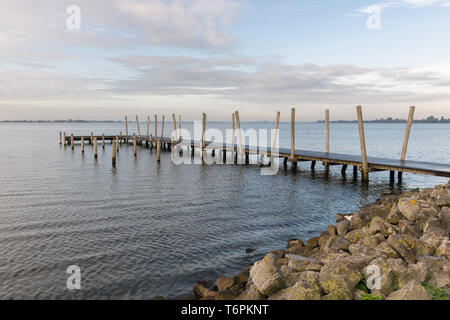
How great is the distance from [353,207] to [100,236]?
38.4 feet

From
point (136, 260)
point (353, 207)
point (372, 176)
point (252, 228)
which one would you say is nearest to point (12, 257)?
point (136, 260)

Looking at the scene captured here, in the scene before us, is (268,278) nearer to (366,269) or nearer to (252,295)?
(252,295)

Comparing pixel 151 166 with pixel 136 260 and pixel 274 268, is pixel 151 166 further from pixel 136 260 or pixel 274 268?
pixel 274 268

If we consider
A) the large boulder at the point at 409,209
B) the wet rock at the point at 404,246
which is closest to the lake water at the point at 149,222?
the large boulder at the point at 409,209

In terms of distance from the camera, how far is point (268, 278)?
6164 mm

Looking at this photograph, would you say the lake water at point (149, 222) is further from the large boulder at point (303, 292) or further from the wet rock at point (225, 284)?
the large boulder at point (303, 292)

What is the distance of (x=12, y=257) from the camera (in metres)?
9.76

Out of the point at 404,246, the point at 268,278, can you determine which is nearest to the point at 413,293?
the point at 404,246

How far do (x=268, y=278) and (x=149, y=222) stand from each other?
26.8 ft

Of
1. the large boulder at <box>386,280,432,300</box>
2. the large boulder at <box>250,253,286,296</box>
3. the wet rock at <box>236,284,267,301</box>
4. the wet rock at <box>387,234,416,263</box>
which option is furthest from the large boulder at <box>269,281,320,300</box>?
the wet rock at <box>387,234,416,263</box>

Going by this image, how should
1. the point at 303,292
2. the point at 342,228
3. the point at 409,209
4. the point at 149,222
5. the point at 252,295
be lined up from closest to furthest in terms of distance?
the point at 303,292 < the point at 252,295 < the point at 409,209 < the point at 342,228 < the point at 149,222

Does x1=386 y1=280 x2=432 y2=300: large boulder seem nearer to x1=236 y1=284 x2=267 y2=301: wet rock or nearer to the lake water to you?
x1=236 y1=284 x2=267 y2=301: wet rock

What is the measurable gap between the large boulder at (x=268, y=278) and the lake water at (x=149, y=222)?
99.9 inches

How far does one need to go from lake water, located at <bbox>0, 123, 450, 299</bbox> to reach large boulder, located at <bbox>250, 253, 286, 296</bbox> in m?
2.54
